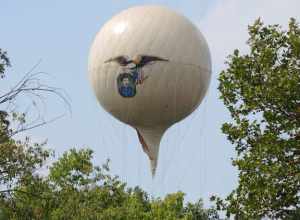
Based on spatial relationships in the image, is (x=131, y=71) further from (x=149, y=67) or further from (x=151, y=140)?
(x=151, y=140)

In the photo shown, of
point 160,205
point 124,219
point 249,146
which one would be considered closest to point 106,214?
point 124,219

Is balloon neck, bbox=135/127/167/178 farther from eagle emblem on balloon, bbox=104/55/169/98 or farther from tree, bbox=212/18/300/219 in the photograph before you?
tree, bbox=212/18/300/219

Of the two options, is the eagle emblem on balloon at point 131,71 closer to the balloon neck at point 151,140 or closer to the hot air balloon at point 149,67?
the hot air balloon at point 149,67

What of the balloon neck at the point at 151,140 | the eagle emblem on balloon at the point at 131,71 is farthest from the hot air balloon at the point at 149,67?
the balloon neck at the point at 151,140

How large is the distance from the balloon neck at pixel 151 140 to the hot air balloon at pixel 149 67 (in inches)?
60.3

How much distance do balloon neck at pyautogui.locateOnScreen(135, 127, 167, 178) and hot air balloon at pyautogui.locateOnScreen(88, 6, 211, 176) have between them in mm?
1531

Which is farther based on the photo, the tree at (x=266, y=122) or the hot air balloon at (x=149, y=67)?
the hot air balloon at (x=149, y=67)

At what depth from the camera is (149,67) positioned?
30281 millimetres

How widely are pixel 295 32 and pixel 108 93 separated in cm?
1060

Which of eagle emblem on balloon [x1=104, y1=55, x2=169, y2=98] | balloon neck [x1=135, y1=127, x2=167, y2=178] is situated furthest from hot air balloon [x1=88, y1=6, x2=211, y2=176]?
balloon neck [x1=135, y1=127, x2=167, y2=178]

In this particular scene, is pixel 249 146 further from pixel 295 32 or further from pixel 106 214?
pixel 106 214

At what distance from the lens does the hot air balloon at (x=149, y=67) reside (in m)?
30.3

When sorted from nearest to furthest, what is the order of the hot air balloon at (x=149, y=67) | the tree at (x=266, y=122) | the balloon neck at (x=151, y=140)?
the tree at (x=266, y=122) → the hot air balloon at (x=149, y=67) → the balloon neck at (x=151, y=140)

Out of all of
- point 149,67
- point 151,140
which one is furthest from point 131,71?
point 151,140
